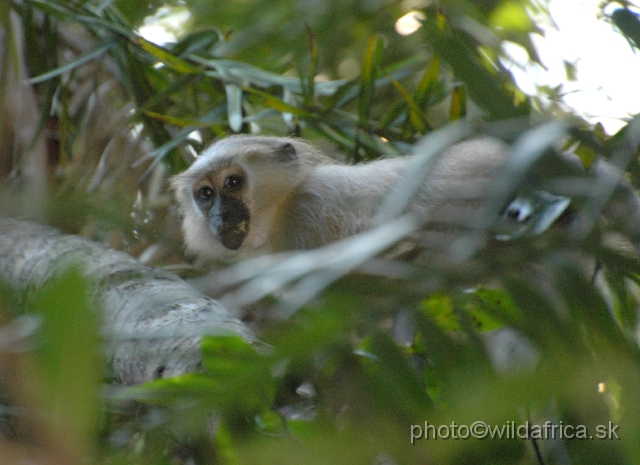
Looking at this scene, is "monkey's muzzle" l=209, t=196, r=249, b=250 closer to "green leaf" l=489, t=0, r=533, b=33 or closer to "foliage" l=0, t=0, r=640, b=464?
"foliage" l=0, t=0, r=640, b=464

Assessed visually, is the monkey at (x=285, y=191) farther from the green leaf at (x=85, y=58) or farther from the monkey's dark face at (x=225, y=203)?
the green leaf at (x=85, y=58)

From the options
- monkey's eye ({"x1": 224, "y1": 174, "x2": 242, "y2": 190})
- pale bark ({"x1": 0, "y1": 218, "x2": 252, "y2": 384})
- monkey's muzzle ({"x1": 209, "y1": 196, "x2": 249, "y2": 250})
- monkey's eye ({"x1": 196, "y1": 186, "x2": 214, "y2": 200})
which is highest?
pale bark ({"x1": 0, "y1": 218, "x2": 252, "y2": 384})

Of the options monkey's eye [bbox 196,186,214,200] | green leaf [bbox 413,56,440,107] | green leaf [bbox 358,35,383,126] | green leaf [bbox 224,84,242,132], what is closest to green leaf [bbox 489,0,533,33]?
green leaf [bbox 413,56,440,107]

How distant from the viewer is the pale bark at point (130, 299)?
1.41m

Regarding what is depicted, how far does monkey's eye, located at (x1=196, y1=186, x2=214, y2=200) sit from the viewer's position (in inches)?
148

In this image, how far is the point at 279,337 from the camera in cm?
78

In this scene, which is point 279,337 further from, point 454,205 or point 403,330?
point 454,205

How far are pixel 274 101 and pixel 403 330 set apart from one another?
1.52 meters

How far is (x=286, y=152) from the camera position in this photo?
3.76 meters

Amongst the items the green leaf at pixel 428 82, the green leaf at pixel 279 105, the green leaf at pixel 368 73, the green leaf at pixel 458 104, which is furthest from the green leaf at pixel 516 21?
the green leaf at pixel 279 105

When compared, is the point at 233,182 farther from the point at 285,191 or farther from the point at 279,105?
the point at 279,105

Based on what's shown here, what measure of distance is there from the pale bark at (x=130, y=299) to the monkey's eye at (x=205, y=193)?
38.5 inches

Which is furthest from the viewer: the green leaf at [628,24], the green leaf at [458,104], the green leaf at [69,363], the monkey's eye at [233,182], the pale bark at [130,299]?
the monkey's eye at [233,182]

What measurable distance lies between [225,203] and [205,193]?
0.89ft
